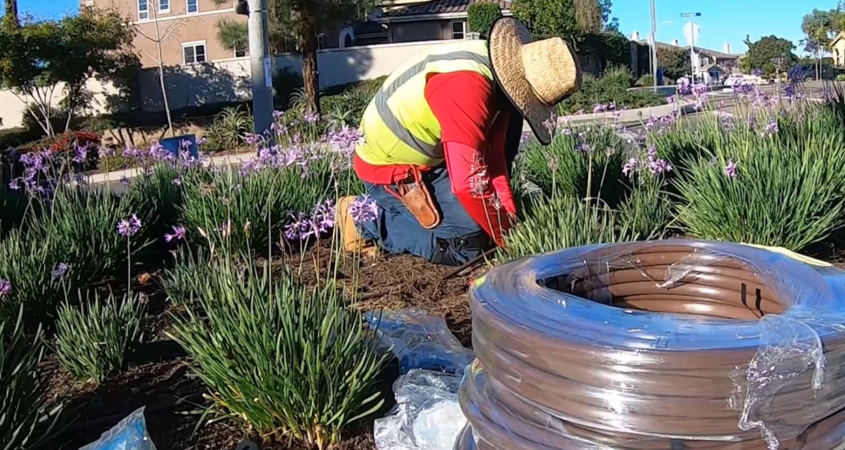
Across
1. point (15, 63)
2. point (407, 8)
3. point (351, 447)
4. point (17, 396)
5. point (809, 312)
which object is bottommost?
point (351, 447)

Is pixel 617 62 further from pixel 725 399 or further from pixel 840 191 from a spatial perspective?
pixel 725 399

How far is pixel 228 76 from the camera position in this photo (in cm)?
3338

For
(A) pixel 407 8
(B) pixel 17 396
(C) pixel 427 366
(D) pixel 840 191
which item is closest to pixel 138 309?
(B) pixel 17 396

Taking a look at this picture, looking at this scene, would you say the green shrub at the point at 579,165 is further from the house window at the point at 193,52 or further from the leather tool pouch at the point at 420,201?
the house window at the point at 193,52

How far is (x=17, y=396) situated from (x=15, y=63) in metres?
28.4

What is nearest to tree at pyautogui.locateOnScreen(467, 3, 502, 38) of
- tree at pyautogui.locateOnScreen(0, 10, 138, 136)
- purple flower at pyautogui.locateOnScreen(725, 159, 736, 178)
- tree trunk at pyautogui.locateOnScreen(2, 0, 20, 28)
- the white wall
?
the white wall

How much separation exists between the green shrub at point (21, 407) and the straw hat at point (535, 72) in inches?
86.5

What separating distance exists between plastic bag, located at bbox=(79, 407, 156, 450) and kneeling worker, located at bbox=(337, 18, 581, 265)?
1.22 m

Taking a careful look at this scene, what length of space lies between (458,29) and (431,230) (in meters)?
38.4

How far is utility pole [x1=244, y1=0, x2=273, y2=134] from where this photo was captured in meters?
11.6

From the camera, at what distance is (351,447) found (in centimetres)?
239

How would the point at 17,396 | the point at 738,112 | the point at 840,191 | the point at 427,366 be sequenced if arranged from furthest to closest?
1. the point at 738,112
2. the point at 840,191
3. the point at 427,366
4. the point at 17,396

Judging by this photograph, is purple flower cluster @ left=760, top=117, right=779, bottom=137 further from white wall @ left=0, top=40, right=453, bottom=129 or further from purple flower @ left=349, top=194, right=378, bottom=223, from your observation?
white wall @ left=0, top=40, right=453, bottom=129

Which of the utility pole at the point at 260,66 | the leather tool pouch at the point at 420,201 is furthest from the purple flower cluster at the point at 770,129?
the utility pole at the point at 260,66
